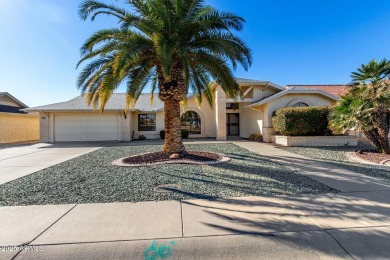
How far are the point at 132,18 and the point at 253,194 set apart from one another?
24.4ft

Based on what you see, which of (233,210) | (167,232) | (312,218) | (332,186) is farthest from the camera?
(332,186)

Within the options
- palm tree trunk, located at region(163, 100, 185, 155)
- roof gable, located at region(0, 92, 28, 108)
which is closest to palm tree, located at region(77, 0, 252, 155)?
palm tree trunk, located at region(163, 100, 185, 155)

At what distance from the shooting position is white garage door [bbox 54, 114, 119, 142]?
18312 millimetres

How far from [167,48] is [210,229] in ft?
19.3

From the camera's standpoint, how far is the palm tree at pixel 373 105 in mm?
9305

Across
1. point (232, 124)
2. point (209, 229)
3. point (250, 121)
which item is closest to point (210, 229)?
point (209, 229)

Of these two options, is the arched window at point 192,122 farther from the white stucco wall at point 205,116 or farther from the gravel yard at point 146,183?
the gravel yard at point 146,183

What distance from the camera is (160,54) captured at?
6621 millimetres

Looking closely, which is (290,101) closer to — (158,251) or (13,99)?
(158,251)

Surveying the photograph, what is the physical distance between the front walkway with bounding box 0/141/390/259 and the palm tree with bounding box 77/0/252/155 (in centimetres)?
457

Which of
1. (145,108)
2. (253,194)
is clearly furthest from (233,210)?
(145,108)

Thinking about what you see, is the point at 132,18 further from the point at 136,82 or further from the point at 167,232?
the point at 167,232

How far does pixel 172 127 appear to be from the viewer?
917cm

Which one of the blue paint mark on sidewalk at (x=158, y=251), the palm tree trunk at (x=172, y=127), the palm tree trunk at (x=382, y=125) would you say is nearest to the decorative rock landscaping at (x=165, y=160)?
the palm tree trunk at (x=172, y=127)
